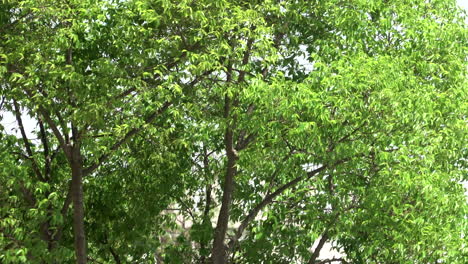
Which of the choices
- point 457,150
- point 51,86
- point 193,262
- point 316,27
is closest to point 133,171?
point 193,262

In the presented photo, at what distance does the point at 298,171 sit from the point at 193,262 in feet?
14.8

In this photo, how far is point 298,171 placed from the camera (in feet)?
46.8

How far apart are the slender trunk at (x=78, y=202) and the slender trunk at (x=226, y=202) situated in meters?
2.99

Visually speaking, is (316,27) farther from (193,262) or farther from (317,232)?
(193,262)

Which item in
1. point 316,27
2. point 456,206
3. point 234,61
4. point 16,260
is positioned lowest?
point 16,260

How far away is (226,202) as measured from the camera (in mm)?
16328

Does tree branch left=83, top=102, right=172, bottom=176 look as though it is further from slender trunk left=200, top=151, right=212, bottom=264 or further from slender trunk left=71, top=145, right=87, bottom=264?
slender trunk left=200, top=151, right=212, bottom=264

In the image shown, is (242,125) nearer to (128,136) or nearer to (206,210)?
(128,136)

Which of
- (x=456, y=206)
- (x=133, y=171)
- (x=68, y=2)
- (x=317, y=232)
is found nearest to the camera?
(x=456, y=206)

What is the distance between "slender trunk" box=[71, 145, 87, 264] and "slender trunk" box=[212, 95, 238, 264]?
2.99 meters

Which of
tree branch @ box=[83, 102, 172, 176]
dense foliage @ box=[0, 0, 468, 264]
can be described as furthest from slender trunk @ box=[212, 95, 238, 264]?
tree branch @ box=[83, 102, 172, 176]

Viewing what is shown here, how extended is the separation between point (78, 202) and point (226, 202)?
3.28 meters

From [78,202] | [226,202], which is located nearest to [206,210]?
[226,202]

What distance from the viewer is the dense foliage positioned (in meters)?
12.7
